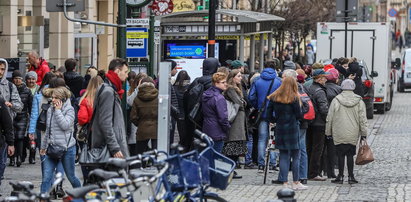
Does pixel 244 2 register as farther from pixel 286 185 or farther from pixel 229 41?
pixel 286 185

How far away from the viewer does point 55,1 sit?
46.0 feet

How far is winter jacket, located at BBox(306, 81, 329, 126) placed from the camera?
1661 centimetres

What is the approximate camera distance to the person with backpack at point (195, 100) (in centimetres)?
1644

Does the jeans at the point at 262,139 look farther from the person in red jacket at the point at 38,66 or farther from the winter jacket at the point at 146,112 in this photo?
the person in red jacket at the point at 38,66

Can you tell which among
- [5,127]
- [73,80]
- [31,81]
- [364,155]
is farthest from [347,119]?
[31,81]

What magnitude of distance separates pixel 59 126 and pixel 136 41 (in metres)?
3.84

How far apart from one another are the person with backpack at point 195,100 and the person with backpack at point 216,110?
10.9 inches

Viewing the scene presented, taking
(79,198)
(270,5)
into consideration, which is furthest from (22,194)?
(270,5)

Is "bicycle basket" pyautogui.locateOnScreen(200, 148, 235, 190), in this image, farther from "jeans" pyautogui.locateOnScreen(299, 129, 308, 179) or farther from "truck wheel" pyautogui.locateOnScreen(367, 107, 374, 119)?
"truck wheel" pyautogui.locateOnScreen(367, 107, 374, 119)

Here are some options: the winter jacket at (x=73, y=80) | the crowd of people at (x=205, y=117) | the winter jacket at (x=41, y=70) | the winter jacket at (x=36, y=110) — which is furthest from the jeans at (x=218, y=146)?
the winter jacket at (x=41, y=70)

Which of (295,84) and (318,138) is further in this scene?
(318,138)

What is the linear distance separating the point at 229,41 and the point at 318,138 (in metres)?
10.8

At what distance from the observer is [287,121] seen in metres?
14.9

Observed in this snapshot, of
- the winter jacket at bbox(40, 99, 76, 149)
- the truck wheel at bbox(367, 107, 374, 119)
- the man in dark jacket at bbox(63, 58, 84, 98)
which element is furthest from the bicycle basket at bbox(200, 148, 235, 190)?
the truck wheel at bbox(367, 107, 374, 119)
